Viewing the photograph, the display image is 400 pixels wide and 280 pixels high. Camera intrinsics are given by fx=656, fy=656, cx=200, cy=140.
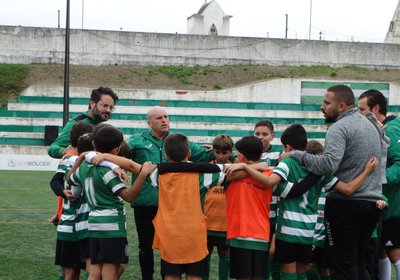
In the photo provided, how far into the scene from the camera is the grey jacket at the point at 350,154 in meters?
5.15

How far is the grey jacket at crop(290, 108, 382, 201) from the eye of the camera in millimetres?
5145

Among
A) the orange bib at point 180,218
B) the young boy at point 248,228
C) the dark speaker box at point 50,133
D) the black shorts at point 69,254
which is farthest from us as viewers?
the dark speaker box at point 50,133

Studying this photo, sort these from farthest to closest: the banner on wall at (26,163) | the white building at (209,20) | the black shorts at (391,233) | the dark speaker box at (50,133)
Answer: the white building at (209,20) → the dark speaker box at (50,133) → the banner on wall at (26,163) → the black shorts at (391,233)

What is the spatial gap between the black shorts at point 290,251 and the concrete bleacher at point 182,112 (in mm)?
29593

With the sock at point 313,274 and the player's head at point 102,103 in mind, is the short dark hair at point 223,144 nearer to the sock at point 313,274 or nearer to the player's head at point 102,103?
the player's head at point 102,103

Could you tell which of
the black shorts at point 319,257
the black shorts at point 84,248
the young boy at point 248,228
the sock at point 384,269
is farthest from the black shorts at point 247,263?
the sock at point 384,269

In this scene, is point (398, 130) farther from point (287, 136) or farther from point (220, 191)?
point (220, 191)

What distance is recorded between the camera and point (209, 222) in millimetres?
6309

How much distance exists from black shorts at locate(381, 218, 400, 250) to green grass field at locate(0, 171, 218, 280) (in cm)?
198

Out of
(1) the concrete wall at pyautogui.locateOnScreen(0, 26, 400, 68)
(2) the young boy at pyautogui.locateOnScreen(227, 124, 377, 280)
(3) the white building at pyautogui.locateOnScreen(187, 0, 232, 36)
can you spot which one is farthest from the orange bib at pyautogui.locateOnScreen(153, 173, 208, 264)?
(3) the white building at pyautogui.locateOnScreen(187, 0, 232, 36)

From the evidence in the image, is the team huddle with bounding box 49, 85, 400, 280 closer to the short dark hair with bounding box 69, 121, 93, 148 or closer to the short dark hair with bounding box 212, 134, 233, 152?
the short dark hair with bounding box 69, 121, 93, 148

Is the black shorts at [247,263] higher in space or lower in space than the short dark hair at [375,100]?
lower

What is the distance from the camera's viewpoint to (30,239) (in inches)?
369

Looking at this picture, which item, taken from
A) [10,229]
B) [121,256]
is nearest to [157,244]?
[121,256]
